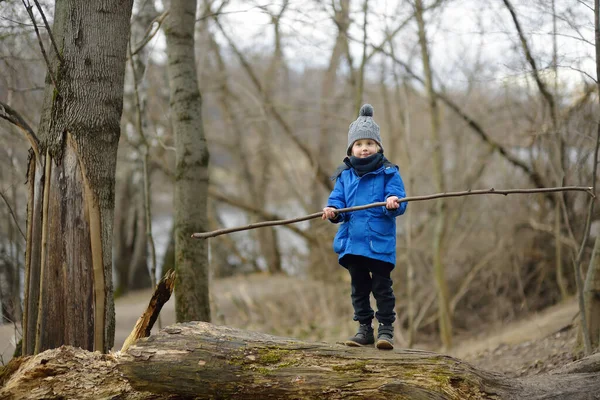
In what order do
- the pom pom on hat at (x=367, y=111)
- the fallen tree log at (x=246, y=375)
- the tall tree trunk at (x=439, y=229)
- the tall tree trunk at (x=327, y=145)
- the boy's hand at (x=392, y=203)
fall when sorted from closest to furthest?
the fallen tree log at (x=246, y=375)
the boy's hand at (x=392, y=203)
the pom pom on hat at (x=367, y=111)
the tall tree trunk at (x=327, y=145)
the tall tree trunk at (x=439, y=229)

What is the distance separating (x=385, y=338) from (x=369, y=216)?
837 mm

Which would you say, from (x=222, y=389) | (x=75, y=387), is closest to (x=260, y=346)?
(x=222, y=389)

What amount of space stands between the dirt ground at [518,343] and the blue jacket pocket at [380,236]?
97.9 inches

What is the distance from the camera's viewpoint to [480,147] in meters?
14.2

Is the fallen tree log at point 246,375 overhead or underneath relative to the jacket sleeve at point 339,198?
underneath

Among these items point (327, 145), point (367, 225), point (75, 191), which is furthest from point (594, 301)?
point (327, 145)

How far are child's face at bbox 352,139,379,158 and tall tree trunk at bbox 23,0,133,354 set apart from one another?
68.9 inches

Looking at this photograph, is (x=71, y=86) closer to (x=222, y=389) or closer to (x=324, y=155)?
(x=222, y=389)

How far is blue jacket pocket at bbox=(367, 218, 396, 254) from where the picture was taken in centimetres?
414

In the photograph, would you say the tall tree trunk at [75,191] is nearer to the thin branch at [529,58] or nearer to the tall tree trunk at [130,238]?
the thin branch at [529,58]

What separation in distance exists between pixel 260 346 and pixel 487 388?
1447 mm

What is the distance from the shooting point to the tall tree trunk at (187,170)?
568cm

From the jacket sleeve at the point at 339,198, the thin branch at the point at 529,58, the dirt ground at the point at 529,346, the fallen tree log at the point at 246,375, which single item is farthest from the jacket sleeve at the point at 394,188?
the thin branch at the point at 529,58

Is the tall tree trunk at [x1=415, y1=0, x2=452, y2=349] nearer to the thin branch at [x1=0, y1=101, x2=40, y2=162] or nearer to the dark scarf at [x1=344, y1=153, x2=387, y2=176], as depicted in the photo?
the dark scarf at [x1=344, y1=153, x2=387, y2=176]
